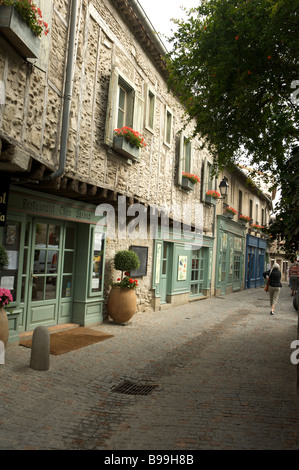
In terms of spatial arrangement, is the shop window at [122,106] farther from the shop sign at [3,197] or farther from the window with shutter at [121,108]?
the shop sign at [3,197]

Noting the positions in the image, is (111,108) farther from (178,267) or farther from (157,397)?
(178,267)

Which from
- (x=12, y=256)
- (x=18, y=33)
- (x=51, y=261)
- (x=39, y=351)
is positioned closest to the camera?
(x=18, y=33)

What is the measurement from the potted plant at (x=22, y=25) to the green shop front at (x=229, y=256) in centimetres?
1284

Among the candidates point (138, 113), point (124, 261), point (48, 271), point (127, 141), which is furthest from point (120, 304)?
point (138, 113)

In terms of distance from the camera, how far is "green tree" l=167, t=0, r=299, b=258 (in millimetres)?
5395

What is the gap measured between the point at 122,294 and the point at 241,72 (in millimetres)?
5026

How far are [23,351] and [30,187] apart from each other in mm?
2622

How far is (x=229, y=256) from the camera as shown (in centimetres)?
1903

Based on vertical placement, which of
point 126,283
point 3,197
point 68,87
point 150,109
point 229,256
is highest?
point 150,109

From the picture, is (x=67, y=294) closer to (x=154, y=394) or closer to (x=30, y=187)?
(x=30, y=187)

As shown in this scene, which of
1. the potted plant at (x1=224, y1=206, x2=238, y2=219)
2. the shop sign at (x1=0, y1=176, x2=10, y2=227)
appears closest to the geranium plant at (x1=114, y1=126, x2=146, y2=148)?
the shop sign at (x1=0, y1=176, x2=10, y2=227)

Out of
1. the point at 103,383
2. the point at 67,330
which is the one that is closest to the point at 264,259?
the point at 67,330

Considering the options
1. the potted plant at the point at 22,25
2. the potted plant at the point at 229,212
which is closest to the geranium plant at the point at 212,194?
the potted plant at the point at 229,212

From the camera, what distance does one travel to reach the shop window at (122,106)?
785 centimetres
